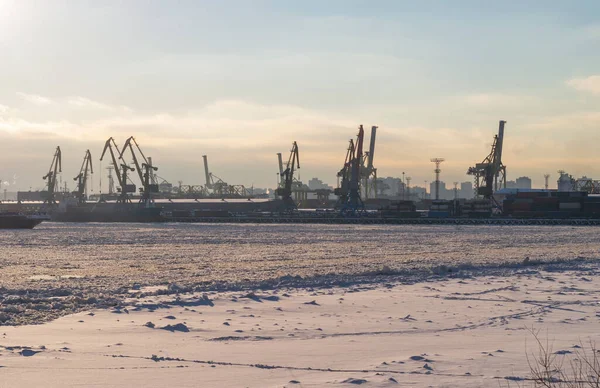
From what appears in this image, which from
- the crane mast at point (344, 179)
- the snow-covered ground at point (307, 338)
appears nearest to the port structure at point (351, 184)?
the crane mast at point (344, 179)

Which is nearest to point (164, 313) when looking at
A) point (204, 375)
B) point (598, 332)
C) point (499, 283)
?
point (204, 375)

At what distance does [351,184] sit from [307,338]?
121580 millimetres

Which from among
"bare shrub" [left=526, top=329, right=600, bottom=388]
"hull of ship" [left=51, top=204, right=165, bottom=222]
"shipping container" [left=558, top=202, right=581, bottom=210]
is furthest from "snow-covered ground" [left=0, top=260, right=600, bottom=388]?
"hull of ship" [left=51, top=204, right=165, bottom=222]

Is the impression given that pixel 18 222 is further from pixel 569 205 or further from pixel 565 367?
pixel 565 367

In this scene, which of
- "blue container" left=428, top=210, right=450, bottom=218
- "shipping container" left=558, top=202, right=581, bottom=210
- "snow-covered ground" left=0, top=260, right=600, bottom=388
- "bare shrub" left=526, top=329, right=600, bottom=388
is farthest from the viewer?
"blue container" left=428, top=210, right=450, bottom=218

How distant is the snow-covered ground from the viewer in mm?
10047

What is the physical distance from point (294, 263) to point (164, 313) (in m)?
15.9

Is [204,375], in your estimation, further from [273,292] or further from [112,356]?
[273,292]

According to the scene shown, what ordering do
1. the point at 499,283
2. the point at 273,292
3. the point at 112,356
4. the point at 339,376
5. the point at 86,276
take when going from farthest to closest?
the point at 86,276 < the point at 499,283 < the point at 273,292 < the point at 112,356 < the point at 339,376

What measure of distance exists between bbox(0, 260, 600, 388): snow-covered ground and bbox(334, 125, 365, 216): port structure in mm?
109900

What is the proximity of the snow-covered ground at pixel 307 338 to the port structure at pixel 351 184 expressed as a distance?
109900 millimetres

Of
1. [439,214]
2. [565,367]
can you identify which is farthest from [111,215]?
[565,367]

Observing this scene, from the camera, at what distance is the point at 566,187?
185500mm

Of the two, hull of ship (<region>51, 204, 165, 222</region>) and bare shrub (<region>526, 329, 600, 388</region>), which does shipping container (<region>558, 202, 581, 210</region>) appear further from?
bare shrub (<region>526, 329, 600, 388</region>)
